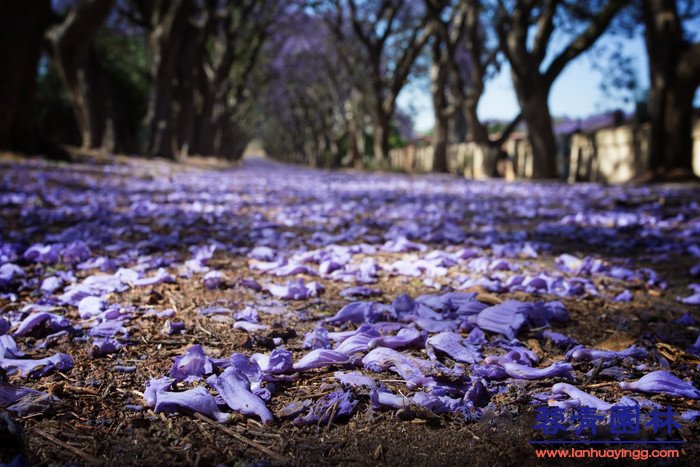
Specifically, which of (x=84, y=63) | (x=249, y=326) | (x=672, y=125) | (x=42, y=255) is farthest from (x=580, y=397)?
(x=84, y=63)

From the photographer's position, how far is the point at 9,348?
5.60 feet

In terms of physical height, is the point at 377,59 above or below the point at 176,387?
above

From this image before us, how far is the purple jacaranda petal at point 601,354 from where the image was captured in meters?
1.77

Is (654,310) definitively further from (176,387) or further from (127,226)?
(127,226)

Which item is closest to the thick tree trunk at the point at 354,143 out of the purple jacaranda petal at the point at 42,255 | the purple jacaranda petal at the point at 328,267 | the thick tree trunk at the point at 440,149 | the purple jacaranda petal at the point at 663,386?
the thick tree trunk at the point at 440,149

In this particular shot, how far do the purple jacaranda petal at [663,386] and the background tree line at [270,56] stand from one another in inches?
382

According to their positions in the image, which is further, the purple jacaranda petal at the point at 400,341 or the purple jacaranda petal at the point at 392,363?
the purple jacaranda petal at the point at 400,341

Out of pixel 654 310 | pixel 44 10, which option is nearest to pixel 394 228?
pixel 654 310

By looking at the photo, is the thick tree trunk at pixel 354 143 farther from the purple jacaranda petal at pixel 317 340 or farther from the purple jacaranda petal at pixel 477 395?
the purple jacaranda petal at pixel 477 395

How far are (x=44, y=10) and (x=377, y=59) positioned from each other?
44.6 feet

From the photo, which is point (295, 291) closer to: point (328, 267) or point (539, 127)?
point (328, 267)

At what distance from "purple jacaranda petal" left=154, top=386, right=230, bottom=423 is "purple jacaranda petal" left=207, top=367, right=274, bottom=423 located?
5cm

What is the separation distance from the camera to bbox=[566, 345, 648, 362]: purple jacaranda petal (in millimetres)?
1766

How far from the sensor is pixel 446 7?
17.3 metres
